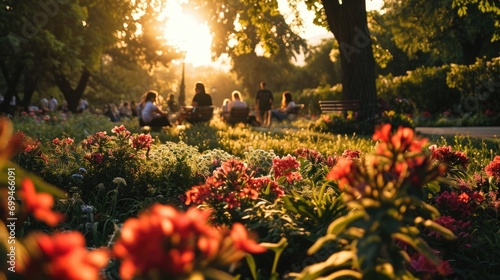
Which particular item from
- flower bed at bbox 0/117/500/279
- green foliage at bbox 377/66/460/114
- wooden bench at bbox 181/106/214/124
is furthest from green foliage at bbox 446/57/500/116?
flower bed at bbox 0/117/500/279

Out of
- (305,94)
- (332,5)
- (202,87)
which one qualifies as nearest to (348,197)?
(332,5)

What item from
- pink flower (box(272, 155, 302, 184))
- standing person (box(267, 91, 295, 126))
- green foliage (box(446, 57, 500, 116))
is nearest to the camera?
pink flower (box(272, 155, 302, 184))

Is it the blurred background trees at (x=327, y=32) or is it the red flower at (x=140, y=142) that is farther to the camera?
the blurred background trees at (x=327, y=32)

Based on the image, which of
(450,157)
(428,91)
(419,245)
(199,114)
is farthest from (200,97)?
(419,245)

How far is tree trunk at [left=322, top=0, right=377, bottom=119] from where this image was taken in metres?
15.2

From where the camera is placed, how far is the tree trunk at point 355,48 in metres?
15.2

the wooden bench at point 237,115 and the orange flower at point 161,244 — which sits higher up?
the orange flower at point 161,244

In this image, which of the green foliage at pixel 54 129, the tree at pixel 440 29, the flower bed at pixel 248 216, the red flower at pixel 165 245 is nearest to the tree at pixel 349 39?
the green foliage at pixel 54 129

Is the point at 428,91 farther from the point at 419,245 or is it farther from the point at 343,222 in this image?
the point at 343,222

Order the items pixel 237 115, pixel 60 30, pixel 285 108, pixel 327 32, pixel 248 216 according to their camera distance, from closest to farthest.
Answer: pixel 248 216
pixel 327 32
pixel 237 115
pixel 60 30
pixel 285 108

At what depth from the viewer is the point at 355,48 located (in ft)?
50.2

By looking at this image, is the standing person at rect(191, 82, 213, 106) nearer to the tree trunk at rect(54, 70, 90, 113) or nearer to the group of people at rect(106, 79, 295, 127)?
the group of people at rect(106, 79, 295, 127)

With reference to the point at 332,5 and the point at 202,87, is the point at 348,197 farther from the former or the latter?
the point at 202,87

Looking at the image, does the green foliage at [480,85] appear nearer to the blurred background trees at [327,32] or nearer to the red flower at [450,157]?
the blurred background trees at [327,32]
